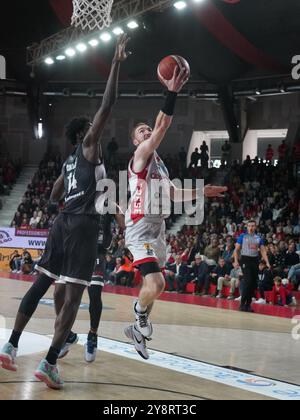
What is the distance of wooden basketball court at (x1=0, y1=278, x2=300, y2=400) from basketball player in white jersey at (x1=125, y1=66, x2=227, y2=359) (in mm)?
367

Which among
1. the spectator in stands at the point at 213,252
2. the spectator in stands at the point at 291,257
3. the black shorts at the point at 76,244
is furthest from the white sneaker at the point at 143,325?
the spectator in stands at the point at 213,252

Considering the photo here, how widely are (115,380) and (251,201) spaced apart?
1497 centimetres

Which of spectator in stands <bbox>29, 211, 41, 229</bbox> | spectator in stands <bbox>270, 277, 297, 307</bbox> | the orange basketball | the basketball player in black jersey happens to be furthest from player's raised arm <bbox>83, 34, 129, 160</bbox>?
spectator in stands <bbox>29, 211, 41, 229</bbox>

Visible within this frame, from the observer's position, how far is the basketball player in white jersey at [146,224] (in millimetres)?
5227

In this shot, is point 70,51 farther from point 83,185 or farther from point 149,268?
point 83,185

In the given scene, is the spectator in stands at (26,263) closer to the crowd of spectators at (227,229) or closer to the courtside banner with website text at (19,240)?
the courtside banner with website text at (19,240)

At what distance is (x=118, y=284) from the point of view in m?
16.5

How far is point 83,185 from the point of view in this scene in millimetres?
4656

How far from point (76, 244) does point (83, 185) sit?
1.51 ft

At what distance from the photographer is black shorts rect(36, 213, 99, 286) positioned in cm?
450

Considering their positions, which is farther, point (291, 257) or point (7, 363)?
point (291, 257)

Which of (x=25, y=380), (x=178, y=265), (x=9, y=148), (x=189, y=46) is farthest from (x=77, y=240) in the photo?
(x=9, y=148)

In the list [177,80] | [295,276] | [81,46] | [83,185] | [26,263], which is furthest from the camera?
[26,263]

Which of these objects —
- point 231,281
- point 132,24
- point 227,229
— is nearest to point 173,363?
point 231,281
